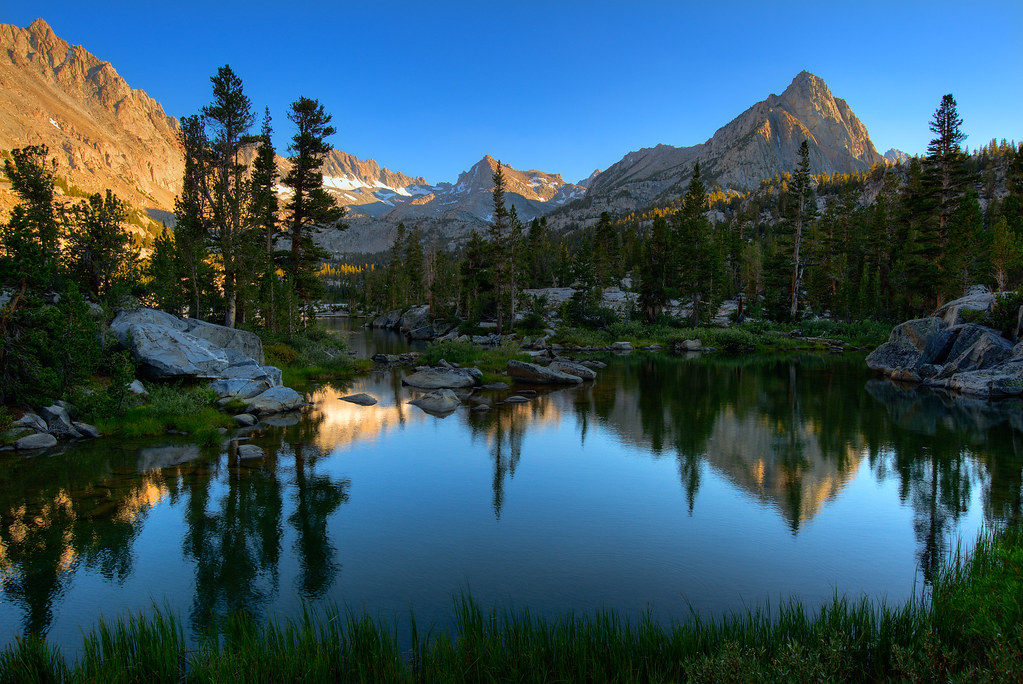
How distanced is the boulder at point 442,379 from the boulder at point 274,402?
8156 mm

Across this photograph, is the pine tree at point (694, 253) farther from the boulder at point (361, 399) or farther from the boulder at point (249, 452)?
the boulder at point (249, 452)

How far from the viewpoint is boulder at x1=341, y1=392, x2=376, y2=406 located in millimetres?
27859

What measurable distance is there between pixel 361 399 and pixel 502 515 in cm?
1645

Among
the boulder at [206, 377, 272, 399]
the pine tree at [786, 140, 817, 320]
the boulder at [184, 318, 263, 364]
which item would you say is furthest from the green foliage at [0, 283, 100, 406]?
the pine tree at [786, 140, 817, 320]

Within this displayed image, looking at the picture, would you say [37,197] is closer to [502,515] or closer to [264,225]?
[264,225]

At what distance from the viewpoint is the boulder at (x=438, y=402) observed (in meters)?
27.0

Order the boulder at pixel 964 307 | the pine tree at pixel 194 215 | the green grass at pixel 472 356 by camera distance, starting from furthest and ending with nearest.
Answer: the green grass at pixel 472 356, the boulder at pixel 964 307, the pine tree at pixel 194 215

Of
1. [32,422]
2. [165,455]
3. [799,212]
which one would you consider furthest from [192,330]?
[799,212]

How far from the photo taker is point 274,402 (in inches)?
969

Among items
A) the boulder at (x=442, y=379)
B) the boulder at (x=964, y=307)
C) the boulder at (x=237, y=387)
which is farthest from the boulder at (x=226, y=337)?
the boulder at (x=964, y=307)

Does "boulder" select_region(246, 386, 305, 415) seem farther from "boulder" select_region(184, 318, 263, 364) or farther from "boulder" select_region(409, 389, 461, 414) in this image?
"boulder" select_region(409, 389, 461, 414)

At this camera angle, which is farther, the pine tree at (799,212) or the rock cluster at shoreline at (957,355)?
the pine tree at (799,212)

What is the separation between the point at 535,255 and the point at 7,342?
85307 millimetres

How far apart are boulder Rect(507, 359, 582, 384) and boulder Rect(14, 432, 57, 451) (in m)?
24.3
